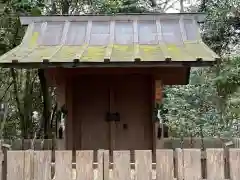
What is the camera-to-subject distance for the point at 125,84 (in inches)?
213

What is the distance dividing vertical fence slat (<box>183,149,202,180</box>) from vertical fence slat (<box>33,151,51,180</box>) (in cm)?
125

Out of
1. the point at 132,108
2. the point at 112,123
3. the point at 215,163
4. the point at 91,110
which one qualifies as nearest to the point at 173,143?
the point at 132,108

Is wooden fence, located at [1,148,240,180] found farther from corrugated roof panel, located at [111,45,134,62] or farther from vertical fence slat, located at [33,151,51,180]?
corrugated roof panel, located at [111,45,134,62]

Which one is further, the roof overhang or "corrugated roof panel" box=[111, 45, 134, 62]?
the roof overhang

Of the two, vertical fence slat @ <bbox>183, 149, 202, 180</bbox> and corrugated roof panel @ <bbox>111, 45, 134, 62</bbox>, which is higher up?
corrugated roof panel @ <bbox>111, 45, 134, 62</bbox>

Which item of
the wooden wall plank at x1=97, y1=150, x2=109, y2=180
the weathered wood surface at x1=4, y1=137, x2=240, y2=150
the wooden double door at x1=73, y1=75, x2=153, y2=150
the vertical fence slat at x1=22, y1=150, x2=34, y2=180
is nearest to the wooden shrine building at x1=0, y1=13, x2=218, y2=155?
the wooden double door at x1=73, y1=75, x2=153, y2=150

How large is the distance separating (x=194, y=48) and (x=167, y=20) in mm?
1048

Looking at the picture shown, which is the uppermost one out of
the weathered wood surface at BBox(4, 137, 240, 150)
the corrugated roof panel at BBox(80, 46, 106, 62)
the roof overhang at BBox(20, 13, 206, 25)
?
the roof overhang at BBox(20, 13, 206, 25)

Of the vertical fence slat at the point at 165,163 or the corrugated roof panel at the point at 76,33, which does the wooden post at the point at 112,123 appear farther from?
the vertical fence slat at the point at 165,163

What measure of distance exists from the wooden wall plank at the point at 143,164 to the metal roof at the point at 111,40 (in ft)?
3.56

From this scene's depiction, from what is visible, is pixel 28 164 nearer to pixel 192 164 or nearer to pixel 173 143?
pixel 192 164

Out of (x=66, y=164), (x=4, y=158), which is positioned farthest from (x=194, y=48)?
(x=4, y=158)

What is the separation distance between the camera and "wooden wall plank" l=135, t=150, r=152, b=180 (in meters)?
3.47

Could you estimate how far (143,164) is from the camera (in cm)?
348
